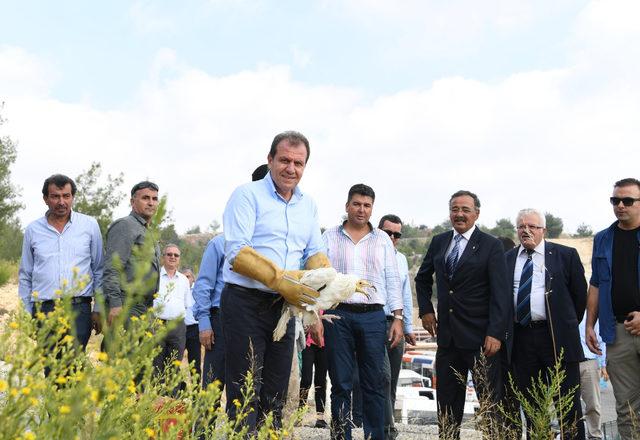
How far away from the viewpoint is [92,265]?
5.77 m

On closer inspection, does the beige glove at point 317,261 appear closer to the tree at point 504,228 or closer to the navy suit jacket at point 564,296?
the navy suit jacket at point 564,296

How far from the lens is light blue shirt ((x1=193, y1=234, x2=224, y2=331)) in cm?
616

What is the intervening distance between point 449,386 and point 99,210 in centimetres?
2452

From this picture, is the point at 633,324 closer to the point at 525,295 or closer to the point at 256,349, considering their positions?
the point at 525,295

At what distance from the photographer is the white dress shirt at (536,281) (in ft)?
20.2

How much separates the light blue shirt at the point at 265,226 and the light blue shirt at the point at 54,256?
178 centimetres

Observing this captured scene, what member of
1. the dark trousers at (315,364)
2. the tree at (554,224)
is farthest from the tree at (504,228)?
the dark trousers at (315,364)

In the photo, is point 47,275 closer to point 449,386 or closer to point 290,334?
point 290,334

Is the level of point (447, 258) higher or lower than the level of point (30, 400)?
higher

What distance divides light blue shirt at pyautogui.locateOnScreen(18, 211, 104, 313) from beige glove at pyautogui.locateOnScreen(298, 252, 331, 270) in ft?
6.20

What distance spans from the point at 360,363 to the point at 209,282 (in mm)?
1477

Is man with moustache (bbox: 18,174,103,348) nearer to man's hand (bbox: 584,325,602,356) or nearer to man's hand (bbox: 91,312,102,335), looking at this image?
man's hand (bbox: 91,312,102,335)

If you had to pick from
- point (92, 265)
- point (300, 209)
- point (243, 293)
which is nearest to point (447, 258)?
point (300, 209)

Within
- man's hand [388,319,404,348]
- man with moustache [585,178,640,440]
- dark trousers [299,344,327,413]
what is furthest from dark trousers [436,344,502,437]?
dark trousers [299,344,327,413]
